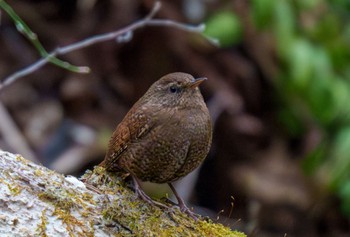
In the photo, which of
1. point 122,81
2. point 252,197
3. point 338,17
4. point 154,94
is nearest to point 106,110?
point 122,81

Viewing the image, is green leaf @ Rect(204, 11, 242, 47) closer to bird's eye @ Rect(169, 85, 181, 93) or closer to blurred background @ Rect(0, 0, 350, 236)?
A: blurred background @ Rect(0, 0, 350, 236)

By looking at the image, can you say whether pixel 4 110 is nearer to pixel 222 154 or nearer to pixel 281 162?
pixel 222 154

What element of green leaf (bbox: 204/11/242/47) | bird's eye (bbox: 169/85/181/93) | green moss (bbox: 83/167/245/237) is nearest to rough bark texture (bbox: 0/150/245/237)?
green moss (bbox: 83/167/245/237)

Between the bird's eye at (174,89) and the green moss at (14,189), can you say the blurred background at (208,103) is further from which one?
the green moss at (14,189)

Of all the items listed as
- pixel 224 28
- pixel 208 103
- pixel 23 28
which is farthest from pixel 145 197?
pixel 208 103

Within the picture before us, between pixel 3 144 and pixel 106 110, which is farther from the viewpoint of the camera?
pixel 106 110

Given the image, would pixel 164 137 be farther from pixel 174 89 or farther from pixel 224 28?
pixel 224 28
